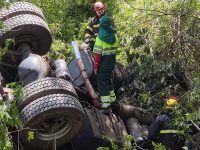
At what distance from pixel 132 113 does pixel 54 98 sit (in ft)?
5.08

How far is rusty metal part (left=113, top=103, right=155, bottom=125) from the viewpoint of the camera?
5699 millimetres

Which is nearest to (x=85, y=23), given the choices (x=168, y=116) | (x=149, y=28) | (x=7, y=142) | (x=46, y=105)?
(x=149, y=28)

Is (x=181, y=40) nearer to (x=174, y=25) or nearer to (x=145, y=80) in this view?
(x=174, y=25)

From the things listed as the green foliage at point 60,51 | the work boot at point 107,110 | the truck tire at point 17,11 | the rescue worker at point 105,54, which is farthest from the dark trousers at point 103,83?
the green foliage at point 60,51

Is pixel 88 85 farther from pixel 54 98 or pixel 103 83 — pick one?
pixel 54 98

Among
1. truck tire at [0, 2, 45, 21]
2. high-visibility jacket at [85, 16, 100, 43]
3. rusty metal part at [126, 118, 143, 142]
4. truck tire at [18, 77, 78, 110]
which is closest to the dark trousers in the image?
rusty metal part at [126, 118, 143, 142]

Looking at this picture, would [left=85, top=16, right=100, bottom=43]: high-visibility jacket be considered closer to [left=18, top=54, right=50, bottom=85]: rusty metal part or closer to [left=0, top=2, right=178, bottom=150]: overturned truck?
[left=0, top=2, right=178, bottom=150]: overturned truck

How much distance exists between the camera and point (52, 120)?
4.62m

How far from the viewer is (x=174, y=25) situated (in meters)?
6.07

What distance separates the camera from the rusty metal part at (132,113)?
570 centimetres

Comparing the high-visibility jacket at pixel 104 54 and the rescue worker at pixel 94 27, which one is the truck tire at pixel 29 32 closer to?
the high-visibility jacket at pixel 104 54

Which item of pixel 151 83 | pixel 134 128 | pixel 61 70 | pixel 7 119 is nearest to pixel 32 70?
pixel 61 70

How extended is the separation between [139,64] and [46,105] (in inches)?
97.6

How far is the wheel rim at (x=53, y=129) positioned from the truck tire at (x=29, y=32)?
1466 millimetres
